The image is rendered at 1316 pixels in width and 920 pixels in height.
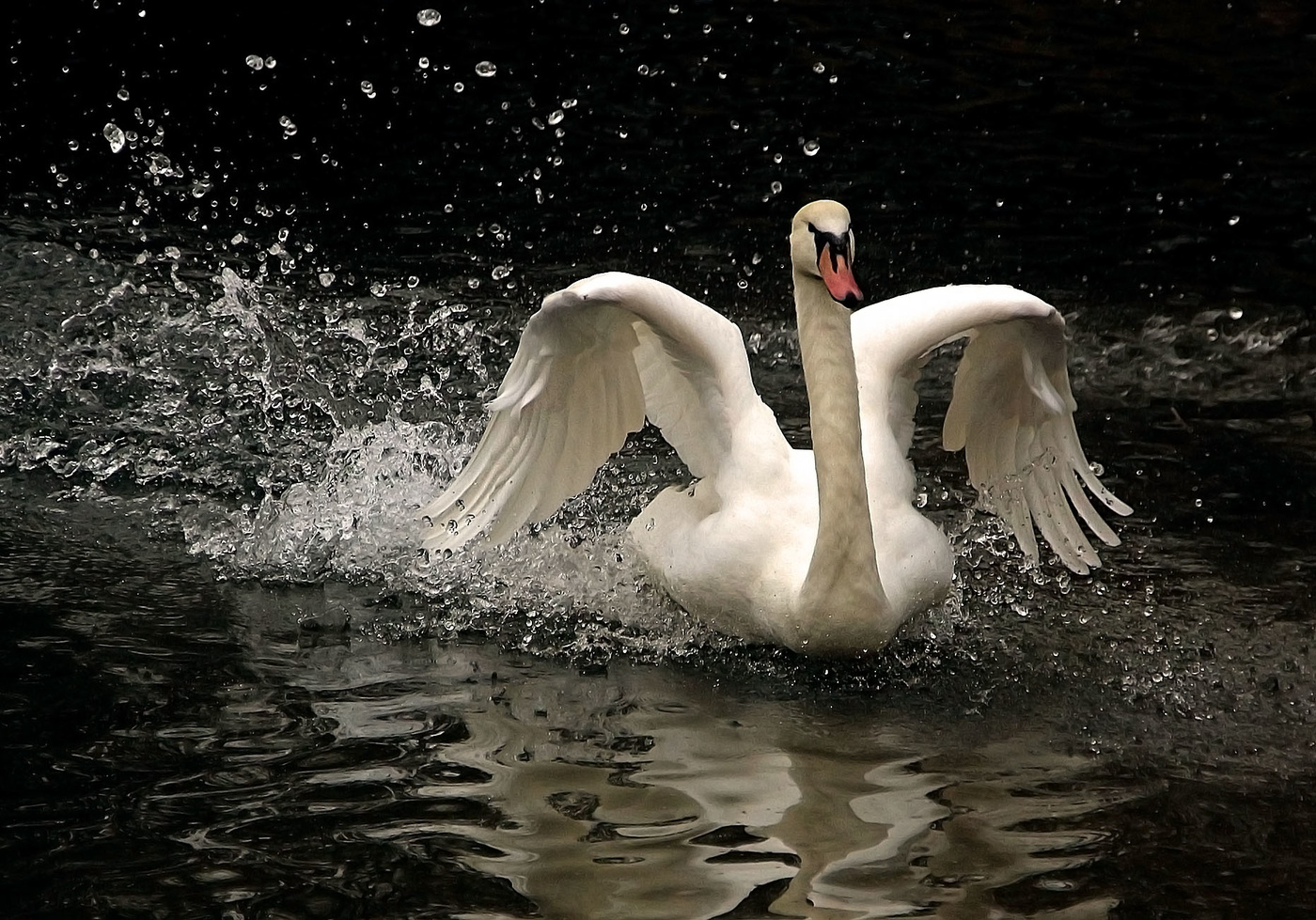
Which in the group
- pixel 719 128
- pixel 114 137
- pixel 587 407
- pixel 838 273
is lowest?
pixel 587 407

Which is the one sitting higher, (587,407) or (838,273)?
(838,273)

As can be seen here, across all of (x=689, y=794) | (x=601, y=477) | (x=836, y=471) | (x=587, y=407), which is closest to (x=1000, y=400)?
(x=836, y=471)

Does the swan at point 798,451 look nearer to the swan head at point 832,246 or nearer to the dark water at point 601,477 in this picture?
the swan head at point 832,246

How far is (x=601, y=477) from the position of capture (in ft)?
24.2

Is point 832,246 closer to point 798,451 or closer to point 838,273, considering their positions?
point 838,273

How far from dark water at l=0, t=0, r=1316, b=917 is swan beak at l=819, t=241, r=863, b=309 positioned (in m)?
1.24

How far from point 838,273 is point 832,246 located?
0.31ft

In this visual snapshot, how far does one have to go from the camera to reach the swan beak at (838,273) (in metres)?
4.77

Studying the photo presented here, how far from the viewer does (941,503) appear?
7262 millimetres

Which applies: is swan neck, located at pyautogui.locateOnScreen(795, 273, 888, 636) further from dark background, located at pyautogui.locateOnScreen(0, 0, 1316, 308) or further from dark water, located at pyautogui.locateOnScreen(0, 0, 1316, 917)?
dark background, located at pyautogui.locateOnScreen(0, 0, 1316, 308)

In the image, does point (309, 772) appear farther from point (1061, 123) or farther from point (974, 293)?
point (1061, 123)

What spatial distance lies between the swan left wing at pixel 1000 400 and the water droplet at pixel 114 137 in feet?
22.2

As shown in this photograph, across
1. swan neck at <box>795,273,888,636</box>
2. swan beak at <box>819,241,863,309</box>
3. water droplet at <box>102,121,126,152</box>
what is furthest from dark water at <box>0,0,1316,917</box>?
swan beak at <box>819,241,863,309</box>

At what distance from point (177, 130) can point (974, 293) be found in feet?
27.3
